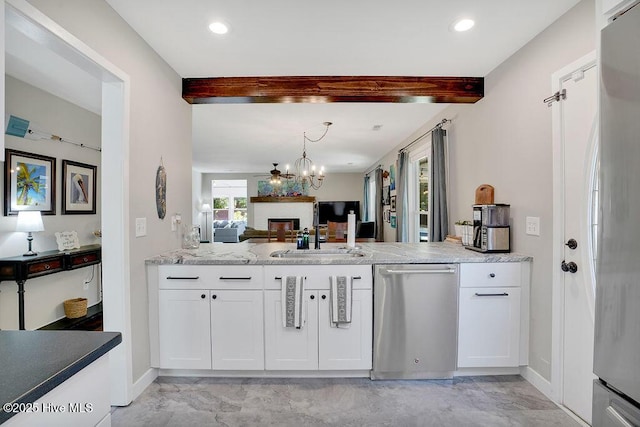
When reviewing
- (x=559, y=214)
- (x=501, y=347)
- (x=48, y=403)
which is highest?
(x=559, y=214)

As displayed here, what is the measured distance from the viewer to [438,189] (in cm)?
348

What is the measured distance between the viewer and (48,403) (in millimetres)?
666

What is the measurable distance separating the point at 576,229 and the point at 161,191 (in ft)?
9.51

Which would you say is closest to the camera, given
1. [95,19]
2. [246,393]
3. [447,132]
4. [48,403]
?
[48,403]

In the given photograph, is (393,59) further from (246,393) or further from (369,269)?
(246,393)

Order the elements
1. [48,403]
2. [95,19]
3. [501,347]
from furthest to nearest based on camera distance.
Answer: [501,347] → [95,19] → [48,403]

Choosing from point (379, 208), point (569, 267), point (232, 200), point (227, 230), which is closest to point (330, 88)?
point (569, 267)

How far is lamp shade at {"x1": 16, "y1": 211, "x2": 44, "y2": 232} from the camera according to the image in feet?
9.36

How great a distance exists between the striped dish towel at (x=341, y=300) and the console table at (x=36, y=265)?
9.18 ft

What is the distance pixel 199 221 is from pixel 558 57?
31.2 feet

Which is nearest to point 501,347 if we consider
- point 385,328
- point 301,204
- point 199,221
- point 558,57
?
point 385,328

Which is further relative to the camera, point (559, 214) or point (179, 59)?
point (179, 59)

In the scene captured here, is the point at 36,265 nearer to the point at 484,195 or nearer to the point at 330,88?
the point at 330,88

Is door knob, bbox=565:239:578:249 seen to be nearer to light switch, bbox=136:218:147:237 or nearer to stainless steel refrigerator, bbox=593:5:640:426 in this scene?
stainless steel refrigerator, bbox=593:5:640:426
